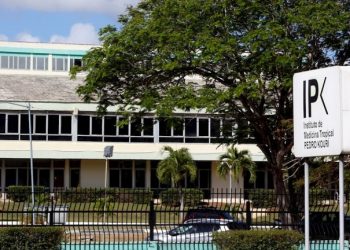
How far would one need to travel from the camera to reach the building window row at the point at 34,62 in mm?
66438

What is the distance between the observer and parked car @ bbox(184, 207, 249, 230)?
56.7 ft

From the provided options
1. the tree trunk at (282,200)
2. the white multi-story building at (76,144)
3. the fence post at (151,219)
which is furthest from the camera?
the white multi-story building at (76,144)

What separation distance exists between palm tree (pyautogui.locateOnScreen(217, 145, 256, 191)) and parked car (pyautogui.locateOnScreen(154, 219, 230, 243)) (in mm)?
33464

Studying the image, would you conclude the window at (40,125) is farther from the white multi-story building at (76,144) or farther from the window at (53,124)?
the window at (53,124)

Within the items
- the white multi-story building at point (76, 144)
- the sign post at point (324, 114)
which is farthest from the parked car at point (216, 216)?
the white multi-story building at point (76, 144)

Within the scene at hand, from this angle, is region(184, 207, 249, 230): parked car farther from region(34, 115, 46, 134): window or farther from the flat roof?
region(34, 115, 46, 134): window

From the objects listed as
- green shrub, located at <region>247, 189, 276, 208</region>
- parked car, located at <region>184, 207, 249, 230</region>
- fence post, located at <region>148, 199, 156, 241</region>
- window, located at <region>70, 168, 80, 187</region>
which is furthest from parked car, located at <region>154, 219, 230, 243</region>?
window, located at <region>70, 168, 80, 187</region>

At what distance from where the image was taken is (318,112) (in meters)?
9.86

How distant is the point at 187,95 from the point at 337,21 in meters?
4.65

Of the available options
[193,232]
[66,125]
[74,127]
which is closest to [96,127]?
[74,127]

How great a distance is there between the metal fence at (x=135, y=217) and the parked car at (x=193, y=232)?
4 cm

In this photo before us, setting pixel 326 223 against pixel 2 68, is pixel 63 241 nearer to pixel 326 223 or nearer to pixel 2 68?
pixel 326 223

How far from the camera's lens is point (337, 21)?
22203 mm

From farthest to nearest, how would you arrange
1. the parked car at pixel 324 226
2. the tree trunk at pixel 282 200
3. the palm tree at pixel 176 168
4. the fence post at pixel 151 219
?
the palm tree at pixel 176 168 < the tree trunk at pixel 282 200 < the parked car at pixel 324 226 < the fence post at pixel 151 219
